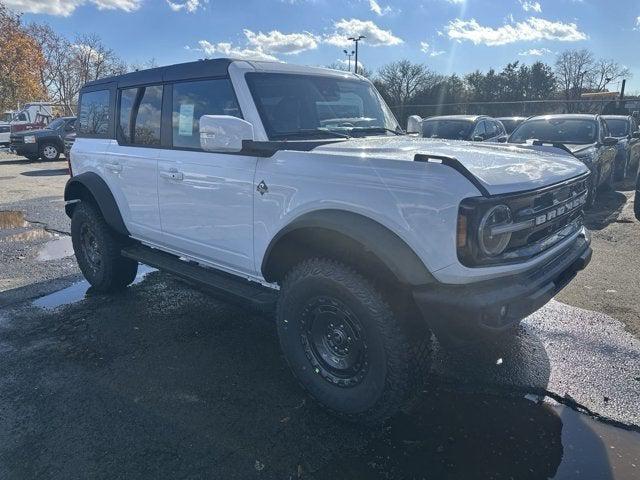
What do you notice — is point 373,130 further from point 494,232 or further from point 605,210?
point 605,210

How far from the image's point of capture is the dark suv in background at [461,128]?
34.1 ft

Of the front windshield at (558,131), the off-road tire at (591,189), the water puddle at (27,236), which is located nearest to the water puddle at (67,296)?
the water puddle at (27,236)

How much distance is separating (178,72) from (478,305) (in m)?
3.01

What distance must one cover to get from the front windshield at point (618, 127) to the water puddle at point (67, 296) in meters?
12.2

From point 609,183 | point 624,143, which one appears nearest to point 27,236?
point 609,183

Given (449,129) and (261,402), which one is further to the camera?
(449,129)

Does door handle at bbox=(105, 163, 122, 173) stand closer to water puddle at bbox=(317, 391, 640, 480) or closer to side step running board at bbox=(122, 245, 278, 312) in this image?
side step running board at bbox=(122, 245, 278, 312)

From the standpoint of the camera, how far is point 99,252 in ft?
16.6

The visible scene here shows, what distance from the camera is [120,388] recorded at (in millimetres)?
3322

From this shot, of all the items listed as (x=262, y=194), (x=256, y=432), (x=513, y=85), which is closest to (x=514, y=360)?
(x=256, y=432)

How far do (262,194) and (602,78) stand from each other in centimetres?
7417

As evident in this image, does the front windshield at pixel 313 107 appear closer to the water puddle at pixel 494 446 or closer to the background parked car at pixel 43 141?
the water puddle at pixel 494 446

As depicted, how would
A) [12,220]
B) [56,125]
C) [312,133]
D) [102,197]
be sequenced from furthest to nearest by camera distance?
[56,125]
[12,220]
[102,197]
[312,133]

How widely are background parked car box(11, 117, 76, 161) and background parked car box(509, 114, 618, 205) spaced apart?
17433mm
